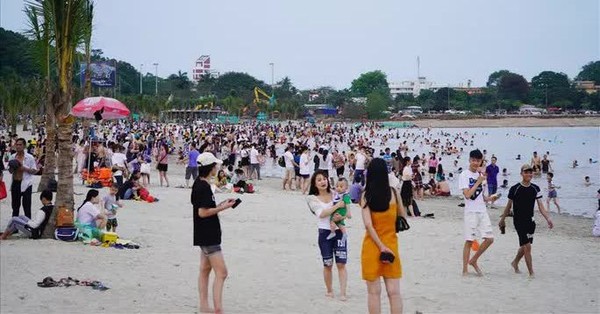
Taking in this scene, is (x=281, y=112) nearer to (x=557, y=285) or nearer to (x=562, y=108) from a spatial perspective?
(x=562, y=108)

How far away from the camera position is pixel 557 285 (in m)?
8.70

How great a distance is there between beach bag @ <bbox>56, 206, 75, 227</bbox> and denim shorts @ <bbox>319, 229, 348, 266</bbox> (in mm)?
4220

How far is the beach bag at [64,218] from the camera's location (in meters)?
9.77

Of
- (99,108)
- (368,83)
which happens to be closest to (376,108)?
(368,83)

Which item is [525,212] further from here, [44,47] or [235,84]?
[235,84]

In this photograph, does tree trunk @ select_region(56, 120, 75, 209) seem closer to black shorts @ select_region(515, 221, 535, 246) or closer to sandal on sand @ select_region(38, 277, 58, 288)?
sandal on sand @ select_region(38, 277, 58, 288)

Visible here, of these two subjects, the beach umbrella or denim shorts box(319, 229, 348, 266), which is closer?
denim shorts box(319, 229, 348, 266)

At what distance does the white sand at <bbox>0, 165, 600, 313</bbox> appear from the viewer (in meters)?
6.96

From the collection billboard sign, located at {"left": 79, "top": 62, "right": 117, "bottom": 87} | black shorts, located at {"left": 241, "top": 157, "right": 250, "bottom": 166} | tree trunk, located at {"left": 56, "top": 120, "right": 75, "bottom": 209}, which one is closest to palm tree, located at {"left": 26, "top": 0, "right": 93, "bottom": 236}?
tree trunk, located at {"left": 56, "top": 120, "right": 75, "bottom": 209}

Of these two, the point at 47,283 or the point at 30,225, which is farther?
the point at 30,225

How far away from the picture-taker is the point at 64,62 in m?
10.3

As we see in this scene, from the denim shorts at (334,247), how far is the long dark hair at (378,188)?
5.59ft

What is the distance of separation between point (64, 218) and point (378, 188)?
5735mm

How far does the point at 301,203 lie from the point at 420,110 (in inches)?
5479
